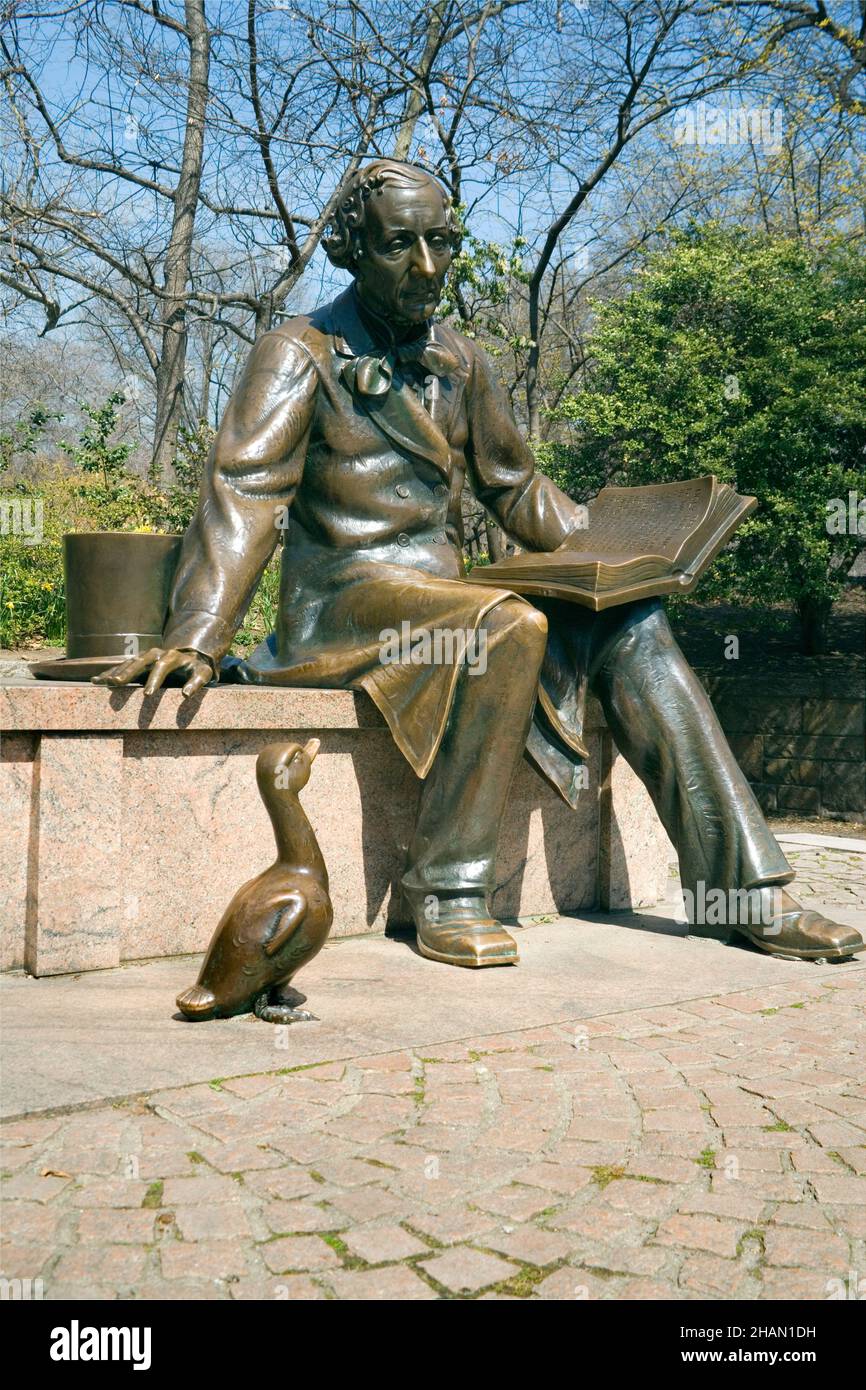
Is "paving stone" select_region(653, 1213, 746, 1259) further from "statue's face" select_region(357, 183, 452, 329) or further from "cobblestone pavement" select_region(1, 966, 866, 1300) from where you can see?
"statue's face" select_region(357, 183, 452, 329)

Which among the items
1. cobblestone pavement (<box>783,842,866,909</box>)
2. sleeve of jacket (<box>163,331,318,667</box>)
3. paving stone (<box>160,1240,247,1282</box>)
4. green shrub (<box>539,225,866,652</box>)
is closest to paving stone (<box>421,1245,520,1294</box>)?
paving stone (<box>160,1240,247,1282</box>)

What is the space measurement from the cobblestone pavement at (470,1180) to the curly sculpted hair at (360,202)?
7.84 feet

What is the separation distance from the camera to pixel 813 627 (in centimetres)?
1265

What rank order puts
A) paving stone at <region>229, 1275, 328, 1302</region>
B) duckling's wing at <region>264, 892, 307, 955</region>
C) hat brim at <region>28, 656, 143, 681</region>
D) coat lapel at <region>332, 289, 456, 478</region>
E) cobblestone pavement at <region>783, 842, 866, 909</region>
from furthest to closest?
cobblestone pavement at <region>783, 842, 866, 909</region>
coat lapel at <region>332, 289, 456, 478</region>
hat brim at <region>28, 656, 143, 681</region>
duckling's wing at <region>264, 892, 307, 955</region>
paving stone at <region>229, 1275, 328, 1302</region>

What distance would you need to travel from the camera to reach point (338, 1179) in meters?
2.19

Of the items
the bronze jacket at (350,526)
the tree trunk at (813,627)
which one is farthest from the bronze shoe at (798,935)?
the tree trunk at (813,627)

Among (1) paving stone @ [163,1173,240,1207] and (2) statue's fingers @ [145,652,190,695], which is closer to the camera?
(1) paving stone @ [163,1173,240,1207]

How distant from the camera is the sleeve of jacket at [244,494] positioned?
365 cm

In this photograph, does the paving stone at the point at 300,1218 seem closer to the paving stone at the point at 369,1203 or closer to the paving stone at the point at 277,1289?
the paving stone at the point at 369,1203

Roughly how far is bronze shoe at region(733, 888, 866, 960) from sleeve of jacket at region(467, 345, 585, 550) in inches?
57.9

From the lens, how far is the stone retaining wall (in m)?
11.5

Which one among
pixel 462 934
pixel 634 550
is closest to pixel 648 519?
pixel 634 550

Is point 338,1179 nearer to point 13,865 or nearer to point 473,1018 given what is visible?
point 473,1018

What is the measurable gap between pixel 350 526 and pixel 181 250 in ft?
36.9
